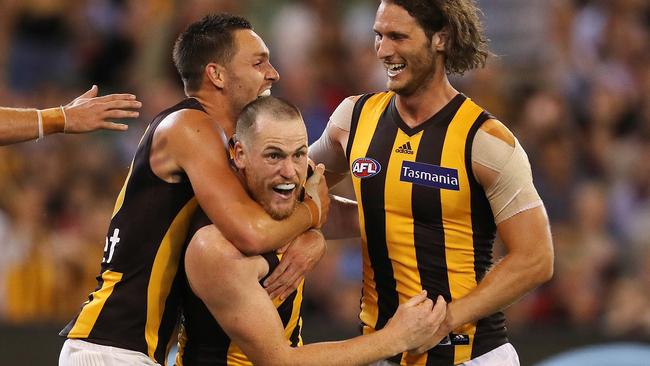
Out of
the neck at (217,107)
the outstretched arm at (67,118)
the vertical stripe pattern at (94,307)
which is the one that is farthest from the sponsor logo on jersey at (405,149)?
the vertical stripe pattern at (94,307)

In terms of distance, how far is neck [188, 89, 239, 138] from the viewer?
5.32 meters

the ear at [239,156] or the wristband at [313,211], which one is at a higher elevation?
the ear at [239,156]

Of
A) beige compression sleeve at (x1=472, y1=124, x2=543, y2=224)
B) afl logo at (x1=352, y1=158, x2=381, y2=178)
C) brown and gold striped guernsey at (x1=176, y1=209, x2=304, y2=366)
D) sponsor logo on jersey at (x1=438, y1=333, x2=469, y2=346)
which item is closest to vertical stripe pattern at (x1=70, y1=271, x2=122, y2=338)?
brown and gold striped guernsey at (x1=176, y1=209, x2=304, y2=366)

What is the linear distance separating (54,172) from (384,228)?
4.80 meters

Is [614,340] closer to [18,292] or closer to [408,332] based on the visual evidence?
[408,332]

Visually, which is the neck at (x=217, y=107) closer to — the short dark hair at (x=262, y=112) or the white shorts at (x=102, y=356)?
the short dark hair at (x=262, y=112)

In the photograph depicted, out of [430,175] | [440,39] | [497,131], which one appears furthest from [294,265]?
[440,39]

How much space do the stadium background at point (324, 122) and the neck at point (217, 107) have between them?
278 centimetres

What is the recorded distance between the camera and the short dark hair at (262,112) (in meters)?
4.87

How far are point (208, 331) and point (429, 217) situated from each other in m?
1.08

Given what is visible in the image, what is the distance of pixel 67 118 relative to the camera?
5.29 metres

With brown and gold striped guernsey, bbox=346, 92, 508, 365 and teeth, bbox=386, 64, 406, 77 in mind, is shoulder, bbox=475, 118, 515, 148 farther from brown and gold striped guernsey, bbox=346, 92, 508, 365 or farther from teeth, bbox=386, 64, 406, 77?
teeth, bbox=386, 64, 406, 77

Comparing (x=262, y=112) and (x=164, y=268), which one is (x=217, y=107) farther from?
(x=164, y=268)

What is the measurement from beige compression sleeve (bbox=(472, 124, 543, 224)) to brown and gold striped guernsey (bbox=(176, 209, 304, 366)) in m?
0.92
